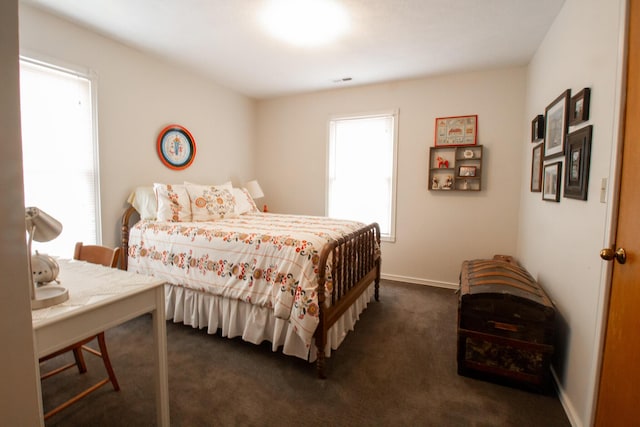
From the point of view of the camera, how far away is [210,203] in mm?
3047

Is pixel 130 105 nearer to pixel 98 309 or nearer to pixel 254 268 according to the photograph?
pixel 254 268

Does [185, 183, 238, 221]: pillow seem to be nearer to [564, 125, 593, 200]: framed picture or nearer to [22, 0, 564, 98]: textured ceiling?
[22, 0, 564, 98]: textured ceiling

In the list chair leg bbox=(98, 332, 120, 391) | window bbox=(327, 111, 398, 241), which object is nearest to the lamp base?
chair leg bbox=(98, 332, 120, 391)

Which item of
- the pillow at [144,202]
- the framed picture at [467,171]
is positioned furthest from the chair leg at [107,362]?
the framed picture at [467,171]

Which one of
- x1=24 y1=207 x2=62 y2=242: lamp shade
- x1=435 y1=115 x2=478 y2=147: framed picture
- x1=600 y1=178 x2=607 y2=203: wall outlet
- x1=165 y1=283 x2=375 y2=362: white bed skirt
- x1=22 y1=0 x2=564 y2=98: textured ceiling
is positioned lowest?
x1=165 y1=283 x2=375 y2=362: white bed skirt

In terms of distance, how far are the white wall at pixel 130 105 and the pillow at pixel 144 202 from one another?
105 millimetres

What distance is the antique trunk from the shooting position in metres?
1.75

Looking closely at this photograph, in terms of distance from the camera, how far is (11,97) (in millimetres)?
703

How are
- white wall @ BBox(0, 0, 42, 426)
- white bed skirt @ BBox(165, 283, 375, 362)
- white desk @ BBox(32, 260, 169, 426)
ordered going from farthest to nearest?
1. white bed skirt @ BBox(165, 283, 375, 362)
2. white desk @ BBox(32, 260, 169, 426)
3. white wall @ BBox(0, 0, 42, 426)

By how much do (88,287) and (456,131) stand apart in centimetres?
360

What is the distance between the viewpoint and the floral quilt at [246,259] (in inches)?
76.2

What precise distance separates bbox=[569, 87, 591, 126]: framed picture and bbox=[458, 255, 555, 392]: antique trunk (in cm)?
104

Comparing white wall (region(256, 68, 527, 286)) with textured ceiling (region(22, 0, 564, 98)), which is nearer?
textured ceiling (region(22, 0, 564, 98))

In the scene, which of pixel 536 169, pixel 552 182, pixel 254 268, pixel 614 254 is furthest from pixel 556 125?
pixel 254 268
